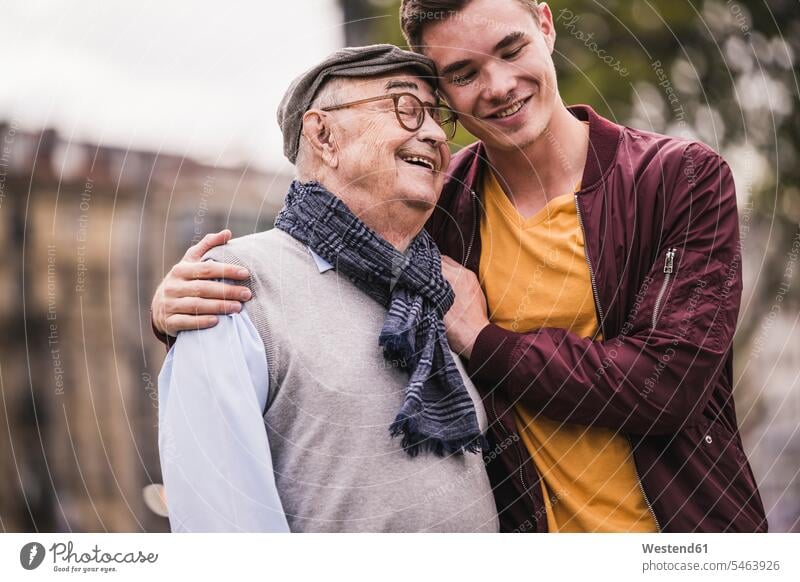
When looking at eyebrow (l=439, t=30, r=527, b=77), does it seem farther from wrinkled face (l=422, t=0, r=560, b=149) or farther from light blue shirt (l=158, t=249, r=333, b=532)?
light blue shirt (l=158, t=249, r=333, b=532)

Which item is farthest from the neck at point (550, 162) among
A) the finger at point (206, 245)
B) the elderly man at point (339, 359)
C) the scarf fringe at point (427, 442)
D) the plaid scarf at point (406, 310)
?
the finger at point (206, 245)

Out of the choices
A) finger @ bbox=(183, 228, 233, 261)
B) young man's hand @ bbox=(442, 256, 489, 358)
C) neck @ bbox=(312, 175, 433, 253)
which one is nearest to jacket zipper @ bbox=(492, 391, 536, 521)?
young man's hand @ bbox=(442, 256, 489, 358)

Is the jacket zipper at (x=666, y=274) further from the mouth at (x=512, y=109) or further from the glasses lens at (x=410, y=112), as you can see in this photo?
the glasses lens at (x=410, y=112)

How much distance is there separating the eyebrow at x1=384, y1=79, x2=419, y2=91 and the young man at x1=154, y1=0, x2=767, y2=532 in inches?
4.7


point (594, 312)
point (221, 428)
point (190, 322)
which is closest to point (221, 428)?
point (221, 428)

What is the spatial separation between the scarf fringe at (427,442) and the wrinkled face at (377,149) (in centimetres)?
44

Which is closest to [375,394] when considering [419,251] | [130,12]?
[419,251]

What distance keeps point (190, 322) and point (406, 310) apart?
432 millimetres

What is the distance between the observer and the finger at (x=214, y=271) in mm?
1696

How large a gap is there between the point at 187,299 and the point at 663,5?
2300mm

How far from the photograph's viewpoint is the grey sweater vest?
66.8 inches

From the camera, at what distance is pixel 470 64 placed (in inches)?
74.8
